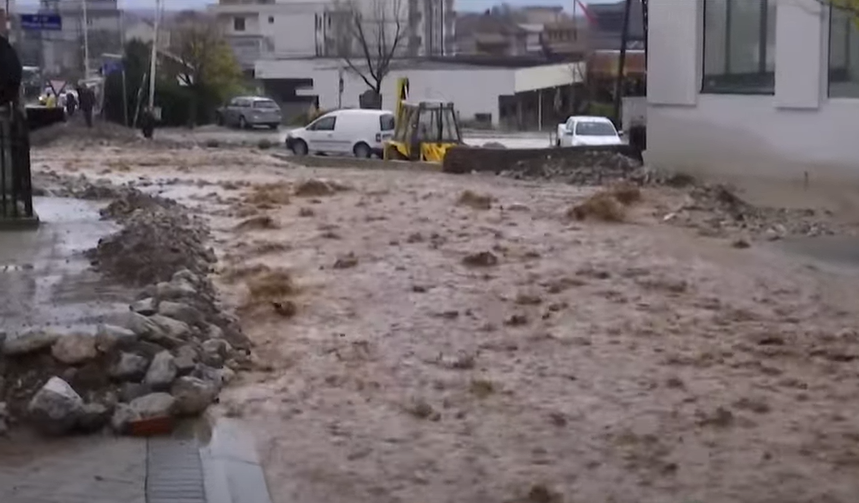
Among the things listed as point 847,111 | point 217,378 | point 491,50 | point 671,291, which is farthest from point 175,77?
point 217,378

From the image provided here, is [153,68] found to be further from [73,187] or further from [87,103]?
→ [73,187]

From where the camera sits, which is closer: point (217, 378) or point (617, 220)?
point (217, 378)

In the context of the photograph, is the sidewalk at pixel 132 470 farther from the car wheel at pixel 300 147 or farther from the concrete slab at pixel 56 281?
the car wheel at pixel 300 147

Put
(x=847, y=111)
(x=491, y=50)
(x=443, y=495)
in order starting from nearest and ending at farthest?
(x=443, y=495) → (x=847, y=111) → (x=491, y=50)

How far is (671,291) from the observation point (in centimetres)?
1537

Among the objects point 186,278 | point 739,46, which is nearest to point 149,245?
point 186,278

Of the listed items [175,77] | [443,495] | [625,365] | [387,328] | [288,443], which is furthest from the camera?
[175,77]

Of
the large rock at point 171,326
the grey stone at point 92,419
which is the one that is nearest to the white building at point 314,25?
the large rock at point 171,326

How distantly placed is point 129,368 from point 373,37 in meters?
69.7

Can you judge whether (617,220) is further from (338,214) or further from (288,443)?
(288,443)

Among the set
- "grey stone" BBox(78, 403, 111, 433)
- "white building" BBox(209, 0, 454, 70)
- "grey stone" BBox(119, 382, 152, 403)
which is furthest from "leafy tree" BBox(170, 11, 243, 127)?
"grey stone" BBox(78, 403, 111, 433)

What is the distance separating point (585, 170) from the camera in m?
Result: 32.3

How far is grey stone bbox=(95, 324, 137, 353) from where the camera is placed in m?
9.52

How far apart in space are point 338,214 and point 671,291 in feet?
28.3
